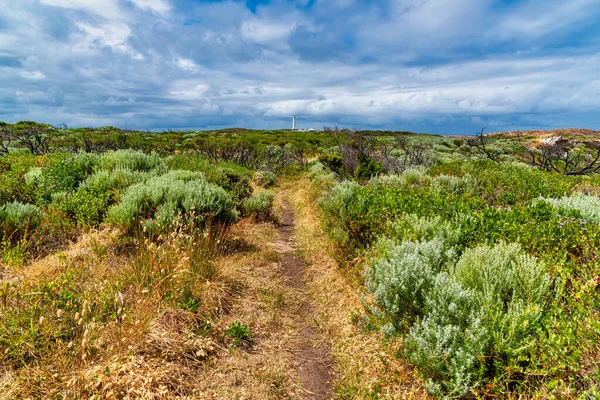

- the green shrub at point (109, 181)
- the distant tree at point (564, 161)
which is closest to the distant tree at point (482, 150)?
the distant tree at point (564, 161)

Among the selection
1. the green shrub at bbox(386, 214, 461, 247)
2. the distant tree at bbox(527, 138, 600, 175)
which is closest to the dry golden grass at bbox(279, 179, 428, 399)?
the green shrub at bbox(386, 214, 461, 247)

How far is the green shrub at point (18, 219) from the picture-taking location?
582cm

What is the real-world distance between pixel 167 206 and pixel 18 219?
251 centimetres

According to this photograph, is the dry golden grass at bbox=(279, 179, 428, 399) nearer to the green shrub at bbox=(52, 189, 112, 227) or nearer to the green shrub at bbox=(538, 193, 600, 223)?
the green shrub at bbox=(538, 193, 600, 223)

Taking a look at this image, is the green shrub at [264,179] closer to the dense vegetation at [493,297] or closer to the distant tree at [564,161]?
the distant tree at [564,161]

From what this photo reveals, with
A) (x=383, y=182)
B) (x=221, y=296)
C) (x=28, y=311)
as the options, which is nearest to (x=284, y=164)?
(x=383, y=182)

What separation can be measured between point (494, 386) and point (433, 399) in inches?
23.9

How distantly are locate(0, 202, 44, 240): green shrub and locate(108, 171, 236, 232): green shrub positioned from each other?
133 cm

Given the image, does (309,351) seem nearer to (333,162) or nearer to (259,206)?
(259,206)

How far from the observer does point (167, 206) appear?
6.41 metres

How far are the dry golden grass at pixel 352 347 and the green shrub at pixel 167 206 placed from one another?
2.36 metres

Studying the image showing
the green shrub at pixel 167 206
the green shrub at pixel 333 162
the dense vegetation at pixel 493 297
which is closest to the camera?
the dense vegetation at pixel 493 297

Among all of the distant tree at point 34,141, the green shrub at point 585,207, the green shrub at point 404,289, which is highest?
the distant tree at point 34,141

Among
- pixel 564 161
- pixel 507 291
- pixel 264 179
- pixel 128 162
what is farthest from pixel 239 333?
pixel 564 161
